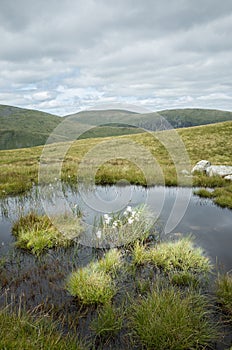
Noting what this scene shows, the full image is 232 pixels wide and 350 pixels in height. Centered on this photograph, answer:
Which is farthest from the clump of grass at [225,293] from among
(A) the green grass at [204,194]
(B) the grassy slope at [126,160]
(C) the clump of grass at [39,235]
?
(A) the green grass at [204,194]

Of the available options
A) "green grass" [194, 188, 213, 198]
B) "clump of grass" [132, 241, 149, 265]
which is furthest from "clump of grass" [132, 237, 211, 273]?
"green grass" [194, 188, 213, 198]

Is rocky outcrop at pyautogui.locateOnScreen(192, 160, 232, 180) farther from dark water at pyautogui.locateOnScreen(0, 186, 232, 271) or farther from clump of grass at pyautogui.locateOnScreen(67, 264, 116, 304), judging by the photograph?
clump of grass at pyautogui.locateOnScreen(67, 264, 116, 304)

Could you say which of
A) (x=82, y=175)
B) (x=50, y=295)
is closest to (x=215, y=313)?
(x=50, y=295)

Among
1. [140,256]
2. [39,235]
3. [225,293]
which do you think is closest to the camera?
[225,293]

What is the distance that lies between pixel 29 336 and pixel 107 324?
4.31 feet

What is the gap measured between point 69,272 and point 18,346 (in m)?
2.80

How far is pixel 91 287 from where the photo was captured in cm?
545

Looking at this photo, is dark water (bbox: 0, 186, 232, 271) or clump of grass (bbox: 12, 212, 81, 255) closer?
clump of grass (bbox: 12, 212, 81, 255)

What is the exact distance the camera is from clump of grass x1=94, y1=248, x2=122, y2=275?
6.33 metres

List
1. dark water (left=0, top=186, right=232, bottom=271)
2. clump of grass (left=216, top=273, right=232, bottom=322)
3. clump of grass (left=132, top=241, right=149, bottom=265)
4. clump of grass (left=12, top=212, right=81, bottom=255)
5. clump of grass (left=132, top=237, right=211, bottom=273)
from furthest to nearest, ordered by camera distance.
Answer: dark water (left=0, top=186, right=232, bottom=271), clump of grass (left=12, top=212, right=81, bottom=255), clump of grass (left=132, top=241, right=149, bottom=265), clump of grass (left=132, top=237, right=211, bottom=273), clump of grass (left=216, top=273, right=232, bottom=322)

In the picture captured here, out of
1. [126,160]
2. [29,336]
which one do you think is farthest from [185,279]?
[126,160]

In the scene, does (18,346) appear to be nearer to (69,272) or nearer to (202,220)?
(69,272)

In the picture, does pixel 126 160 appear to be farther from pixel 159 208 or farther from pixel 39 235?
pixel 39 235

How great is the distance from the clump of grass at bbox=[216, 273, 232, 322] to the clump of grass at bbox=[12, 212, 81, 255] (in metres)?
4.43
